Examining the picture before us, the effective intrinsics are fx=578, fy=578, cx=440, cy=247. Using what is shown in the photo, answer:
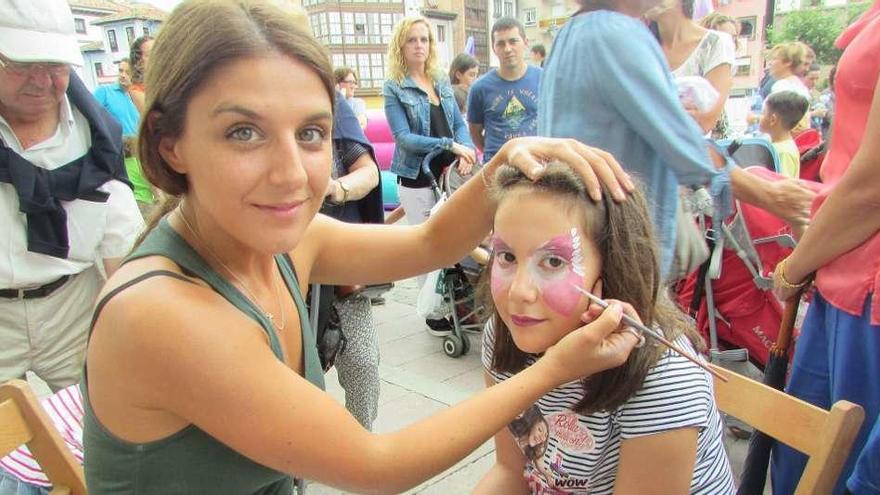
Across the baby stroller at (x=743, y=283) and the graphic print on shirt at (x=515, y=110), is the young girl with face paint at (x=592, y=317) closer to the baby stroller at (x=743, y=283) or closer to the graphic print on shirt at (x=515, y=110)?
the baby stroller at (x=743, y=283)

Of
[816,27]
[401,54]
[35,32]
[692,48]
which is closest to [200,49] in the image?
[35,32]

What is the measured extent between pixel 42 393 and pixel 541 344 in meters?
3.59

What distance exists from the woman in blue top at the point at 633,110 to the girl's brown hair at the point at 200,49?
0.96 meters

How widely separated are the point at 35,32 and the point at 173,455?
1406 mm

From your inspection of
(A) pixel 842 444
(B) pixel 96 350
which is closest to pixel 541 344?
(A) pixel 842 444

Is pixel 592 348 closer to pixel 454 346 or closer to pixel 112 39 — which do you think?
pixel 454 346

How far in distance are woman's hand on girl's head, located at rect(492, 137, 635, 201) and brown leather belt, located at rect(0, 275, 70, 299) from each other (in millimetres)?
1626

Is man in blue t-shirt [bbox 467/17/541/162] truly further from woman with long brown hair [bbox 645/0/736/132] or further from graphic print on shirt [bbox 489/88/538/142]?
woman with long brown hair [bbox 645/0/736/132]

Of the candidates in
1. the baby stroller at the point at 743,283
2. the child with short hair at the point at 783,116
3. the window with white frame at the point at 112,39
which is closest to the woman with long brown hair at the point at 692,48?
the baby stroller at the point at 743,283

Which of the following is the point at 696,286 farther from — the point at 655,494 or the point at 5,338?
the point at 5,338

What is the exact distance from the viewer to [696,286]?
280 cm

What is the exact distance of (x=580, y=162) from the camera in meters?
1.14

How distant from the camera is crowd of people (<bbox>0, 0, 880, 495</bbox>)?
90cm

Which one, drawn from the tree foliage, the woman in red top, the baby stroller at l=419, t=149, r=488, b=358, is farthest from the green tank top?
the tree foliage
